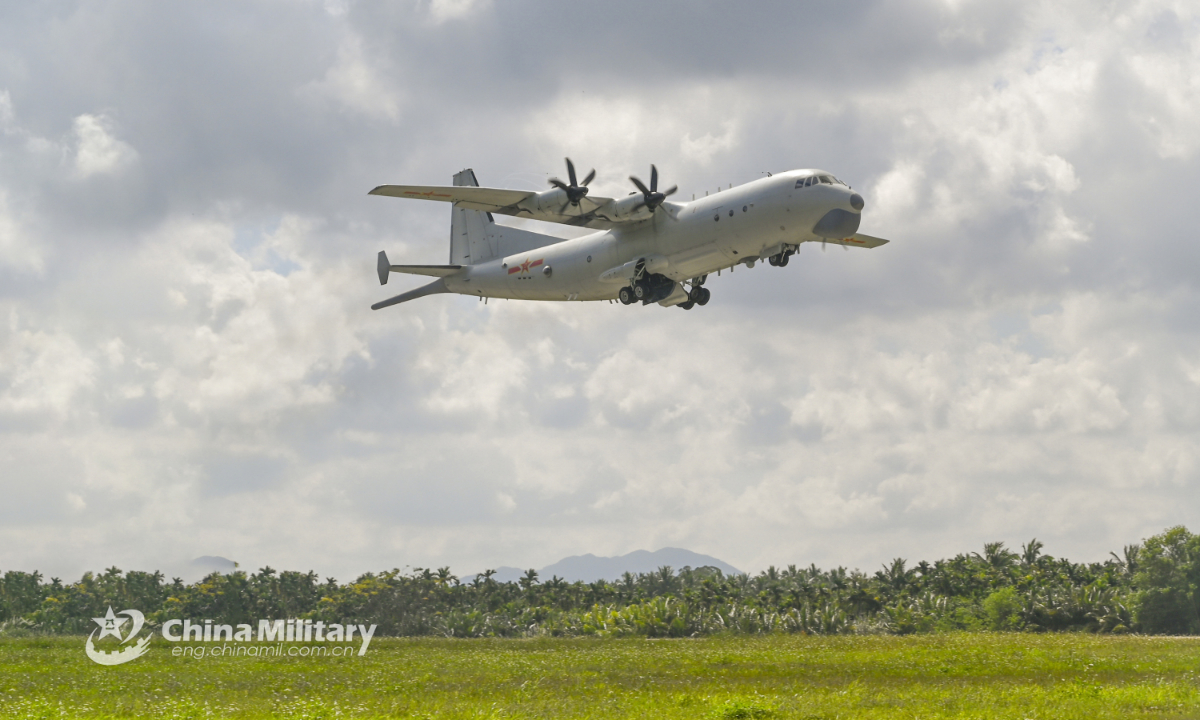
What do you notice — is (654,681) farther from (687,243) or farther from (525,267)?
(525,267)

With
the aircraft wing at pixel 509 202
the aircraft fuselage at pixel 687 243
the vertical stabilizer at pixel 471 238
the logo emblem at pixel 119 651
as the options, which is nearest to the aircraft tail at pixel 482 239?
the vertical stabilizer at pixel 471 238

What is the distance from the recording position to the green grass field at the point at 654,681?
81.5 ft

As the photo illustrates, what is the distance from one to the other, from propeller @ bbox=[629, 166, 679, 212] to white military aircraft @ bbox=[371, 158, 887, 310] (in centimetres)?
4

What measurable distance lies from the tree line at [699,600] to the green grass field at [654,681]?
664 cm

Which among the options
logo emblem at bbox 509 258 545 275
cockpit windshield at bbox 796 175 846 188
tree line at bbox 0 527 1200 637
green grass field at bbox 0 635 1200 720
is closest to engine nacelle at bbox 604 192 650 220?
logo emblem at bbox 509 258 545 275

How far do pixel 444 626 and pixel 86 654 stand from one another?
2390 centimetres

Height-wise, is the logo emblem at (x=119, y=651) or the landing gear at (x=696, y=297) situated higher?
the landing gear at (x=696, y=297)

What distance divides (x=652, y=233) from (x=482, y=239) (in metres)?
13.7

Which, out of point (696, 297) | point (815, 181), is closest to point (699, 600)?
point (696, 297)

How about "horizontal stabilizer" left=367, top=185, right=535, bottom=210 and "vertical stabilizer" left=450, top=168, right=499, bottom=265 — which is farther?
"vertical stabilizer" left=450, top=168, right=499, bottom=265

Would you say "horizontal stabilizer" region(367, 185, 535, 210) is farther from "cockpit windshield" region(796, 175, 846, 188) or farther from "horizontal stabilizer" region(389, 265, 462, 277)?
"cockpit windshield" region(796, 175, 846, 188)

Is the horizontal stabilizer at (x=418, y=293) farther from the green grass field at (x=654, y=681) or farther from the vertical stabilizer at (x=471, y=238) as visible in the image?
the green grass field at (x=654, y=681)

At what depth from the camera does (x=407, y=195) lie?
130 feet

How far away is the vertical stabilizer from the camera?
50.3m
